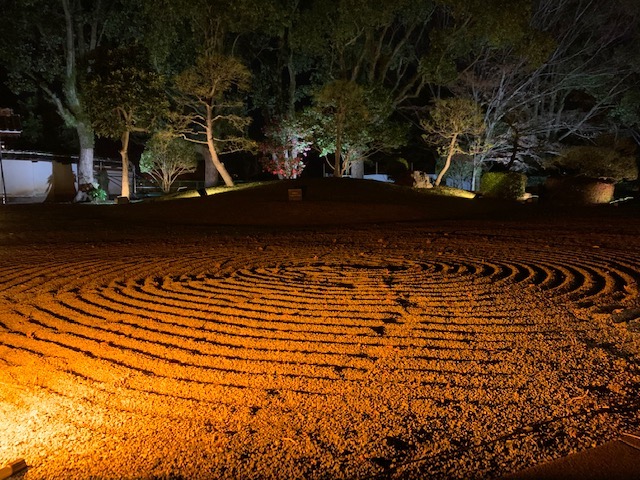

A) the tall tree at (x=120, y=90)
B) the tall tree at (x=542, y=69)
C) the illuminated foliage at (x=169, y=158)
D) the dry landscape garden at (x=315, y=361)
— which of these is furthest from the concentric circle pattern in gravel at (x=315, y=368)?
the illuminated foliage at (x=169, y=158)

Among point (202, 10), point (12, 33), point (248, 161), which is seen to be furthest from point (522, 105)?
point (12, 33)

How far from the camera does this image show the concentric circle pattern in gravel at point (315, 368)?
8.96ft

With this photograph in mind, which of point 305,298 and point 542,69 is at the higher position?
point 542,69

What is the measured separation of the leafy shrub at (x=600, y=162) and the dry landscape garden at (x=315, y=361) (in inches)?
701

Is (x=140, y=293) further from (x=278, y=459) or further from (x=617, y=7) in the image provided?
(x=617, y=7)

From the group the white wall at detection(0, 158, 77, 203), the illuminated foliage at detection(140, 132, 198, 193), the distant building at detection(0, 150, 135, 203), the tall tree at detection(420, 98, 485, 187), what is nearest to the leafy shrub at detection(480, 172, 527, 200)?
the tall tree at detection(420, 98, 485, 187)

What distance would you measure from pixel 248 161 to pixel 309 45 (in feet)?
54.3

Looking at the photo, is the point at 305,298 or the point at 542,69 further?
the point at 542,69

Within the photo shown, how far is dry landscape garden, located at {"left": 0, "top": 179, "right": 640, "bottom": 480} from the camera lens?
2744 millimetres

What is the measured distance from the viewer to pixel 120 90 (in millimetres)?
20875

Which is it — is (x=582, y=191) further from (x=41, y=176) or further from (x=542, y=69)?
(x=41, y=176)

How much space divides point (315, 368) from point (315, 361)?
0.13m

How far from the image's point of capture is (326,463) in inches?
104

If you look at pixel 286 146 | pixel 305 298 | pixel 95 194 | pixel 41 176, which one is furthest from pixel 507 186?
pixel 41 176
